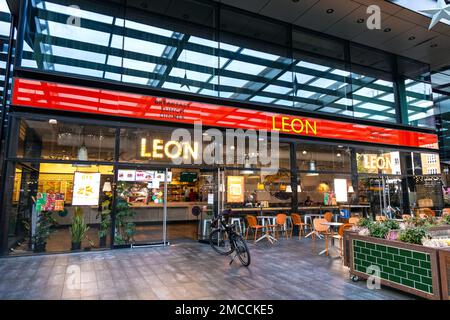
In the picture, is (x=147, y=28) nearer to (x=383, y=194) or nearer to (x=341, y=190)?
(x=341, y=190)

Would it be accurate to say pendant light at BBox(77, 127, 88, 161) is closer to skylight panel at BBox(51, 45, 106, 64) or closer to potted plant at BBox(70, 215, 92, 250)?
potted plant at BBox(70, 215, 92, 250)

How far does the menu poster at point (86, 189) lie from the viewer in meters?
6.52

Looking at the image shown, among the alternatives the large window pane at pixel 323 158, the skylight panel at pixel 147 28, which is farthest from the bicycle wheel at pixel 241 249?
the skylight panel at pixel 147 28

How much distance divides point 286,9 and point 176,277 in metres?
8.40

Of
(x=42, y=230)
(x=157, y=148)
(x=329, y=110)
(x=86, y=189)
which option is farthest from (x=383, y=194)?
(x=42, y=230)

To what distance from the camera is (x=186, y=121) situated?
7680 millimetres

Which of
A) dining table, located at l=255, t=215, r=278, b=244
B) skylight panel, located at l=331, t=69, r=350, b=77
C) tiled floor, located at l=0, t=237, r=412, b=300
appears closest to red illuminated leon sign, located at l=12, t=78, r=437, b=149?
skylight panel, located at l=331, t=69, r=350, b=77

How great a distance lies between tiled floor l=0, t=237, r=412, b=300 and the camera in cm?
384

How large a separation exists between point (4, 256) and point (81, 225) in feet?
4.88

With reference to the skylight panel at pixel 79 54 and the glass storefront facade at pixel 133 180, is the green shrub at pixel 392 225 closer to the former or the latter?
the glass storefront facade at pixel 133 180

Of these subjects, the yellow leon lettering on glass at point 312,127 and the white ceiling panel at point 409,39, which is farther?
the white ceiling panel at point 409,39

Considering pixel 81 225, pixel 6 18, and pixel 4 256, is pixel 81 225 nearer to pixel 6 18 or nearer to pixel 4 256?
pixel 4 256

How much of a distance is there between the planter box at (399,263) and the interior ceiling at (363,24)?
726cm

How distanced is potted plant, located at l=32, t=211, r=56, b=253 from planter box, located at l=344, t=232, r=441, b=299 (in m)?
6.29
